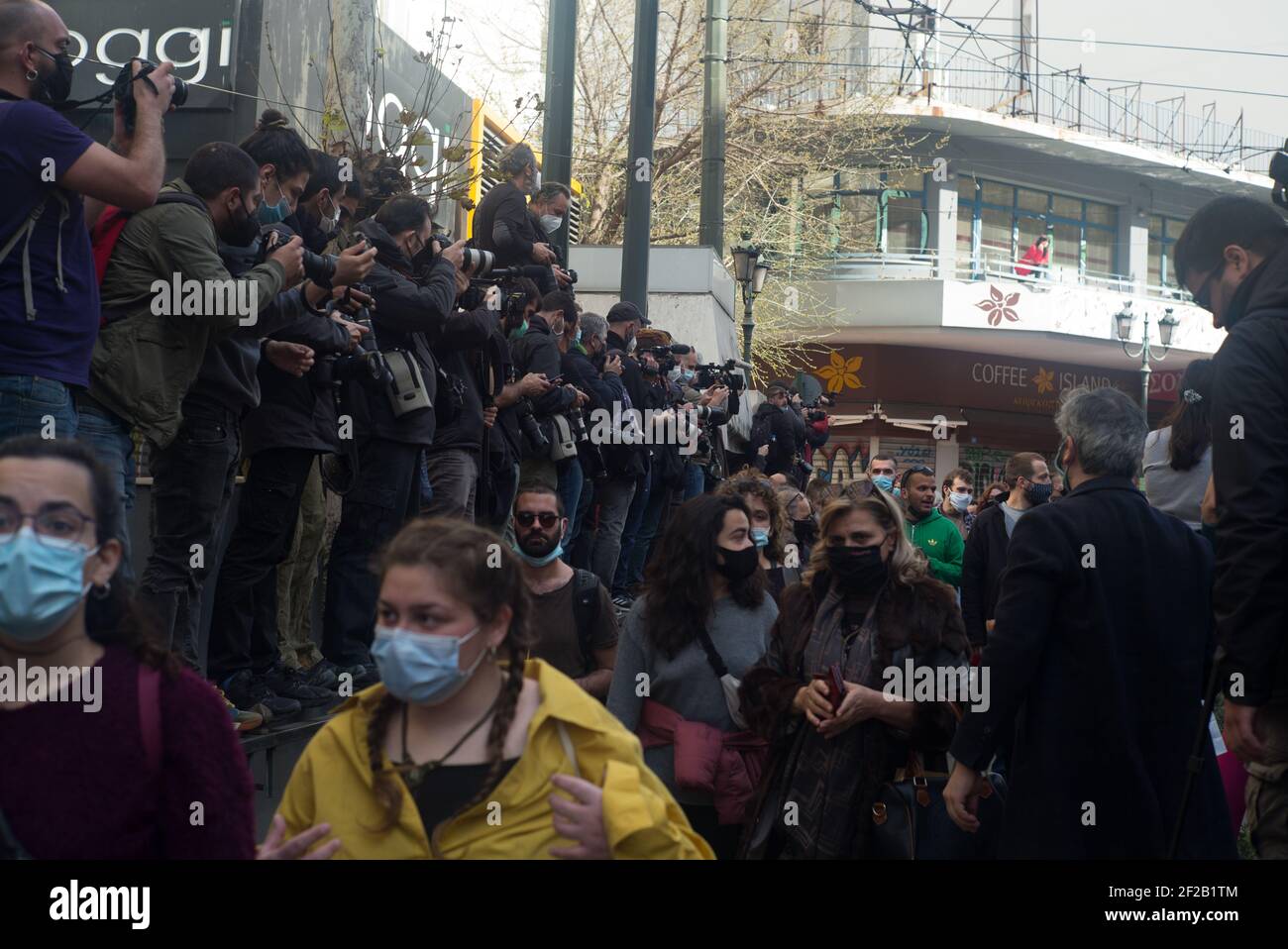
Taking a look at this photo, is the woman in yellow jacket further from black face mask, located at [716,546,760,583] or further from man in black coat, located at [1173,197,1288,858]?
black face mask, located at [716,546,760,583]

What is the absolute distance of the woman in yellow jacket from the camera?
2928 millimetres

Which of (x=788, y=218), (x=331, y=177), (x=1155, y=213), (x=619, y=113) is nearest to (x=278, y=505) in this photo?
(x=331, y=177)

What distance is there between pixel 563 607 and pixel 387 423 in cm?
145

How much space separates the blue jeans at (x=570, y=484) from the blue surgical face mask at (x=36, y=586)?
6.28 metres

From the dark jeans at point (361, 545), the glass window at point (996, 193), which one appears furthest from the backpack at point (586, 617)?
the glass window at point (996, 193)

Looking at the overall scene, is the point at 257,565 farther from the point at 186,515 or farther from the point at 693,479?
the point at 693,479

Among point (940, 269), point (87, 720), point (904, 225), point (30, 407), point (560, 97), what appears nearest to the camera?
point (87, 720)

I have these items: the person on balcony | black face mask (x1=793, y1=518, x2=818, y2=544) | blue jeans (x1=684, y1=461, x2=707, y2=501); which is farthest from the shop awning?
black face mask (x1=793, y1=518, x2=818, y2=544)

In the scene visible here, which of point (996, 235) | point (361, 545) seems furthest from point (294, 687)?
point (996, 235)

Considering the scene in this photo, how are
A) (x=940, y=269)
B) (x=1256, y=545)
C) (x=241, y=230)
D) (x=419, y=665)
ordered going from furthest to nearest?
(x=940, y=269) → (x=241, y=230) → (x=1256, y=545) → (x=419, y=665)

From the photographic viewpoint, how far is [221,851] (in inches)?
106

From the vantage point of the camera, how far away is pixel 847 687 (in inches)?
187
